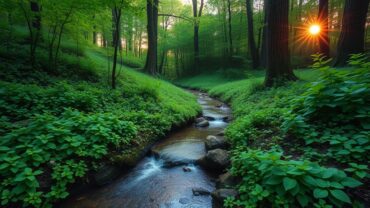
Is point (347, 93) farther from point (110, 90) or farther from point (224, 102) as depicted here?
point (224, 102)

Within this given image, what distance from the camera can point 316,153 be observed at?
2.76 meters

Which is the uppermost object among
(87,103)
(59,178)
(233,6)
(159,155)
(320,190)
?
(233,6)

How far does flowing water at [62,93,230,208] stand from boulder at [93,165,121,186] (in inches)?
4.5

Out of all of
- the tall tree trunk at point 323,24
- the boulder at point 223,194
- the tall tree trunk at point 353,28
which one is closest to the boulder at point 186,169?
the boulder at point 223,194

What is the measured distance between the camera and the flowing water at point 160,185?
3213 mm

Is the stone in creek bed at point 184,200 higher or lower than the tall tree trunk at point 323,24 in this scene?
lower

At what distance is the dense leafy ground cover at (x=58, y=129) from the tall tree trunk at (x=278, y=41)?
4.22 meters

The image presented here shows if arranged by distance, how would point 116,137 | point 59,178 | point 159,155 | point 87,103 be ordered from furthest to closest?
point 87,103 < point 159,155 < point 116,137 < point 59,178

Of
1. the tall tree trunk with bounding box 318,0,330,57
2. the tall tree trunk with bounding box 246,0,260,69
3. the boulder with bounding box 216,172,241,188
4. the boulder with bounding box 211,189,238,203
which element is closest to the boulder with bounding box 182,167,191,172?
the boulder with bounding box 216,172,241,188

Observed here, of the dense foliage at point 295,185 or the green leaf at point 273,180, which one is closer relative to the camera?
the dense foliage at point 295,185

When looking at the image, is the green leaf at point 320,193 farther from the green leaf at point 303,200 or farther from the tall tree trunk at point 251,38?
the tall tree trunk at point 251,38

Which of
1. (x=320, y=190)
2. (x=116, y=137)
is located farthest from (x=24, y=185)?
(x=320, y=190)

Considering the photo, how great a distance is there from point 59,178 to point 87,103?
2718 mm

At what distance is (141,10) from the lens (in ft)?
23.5
